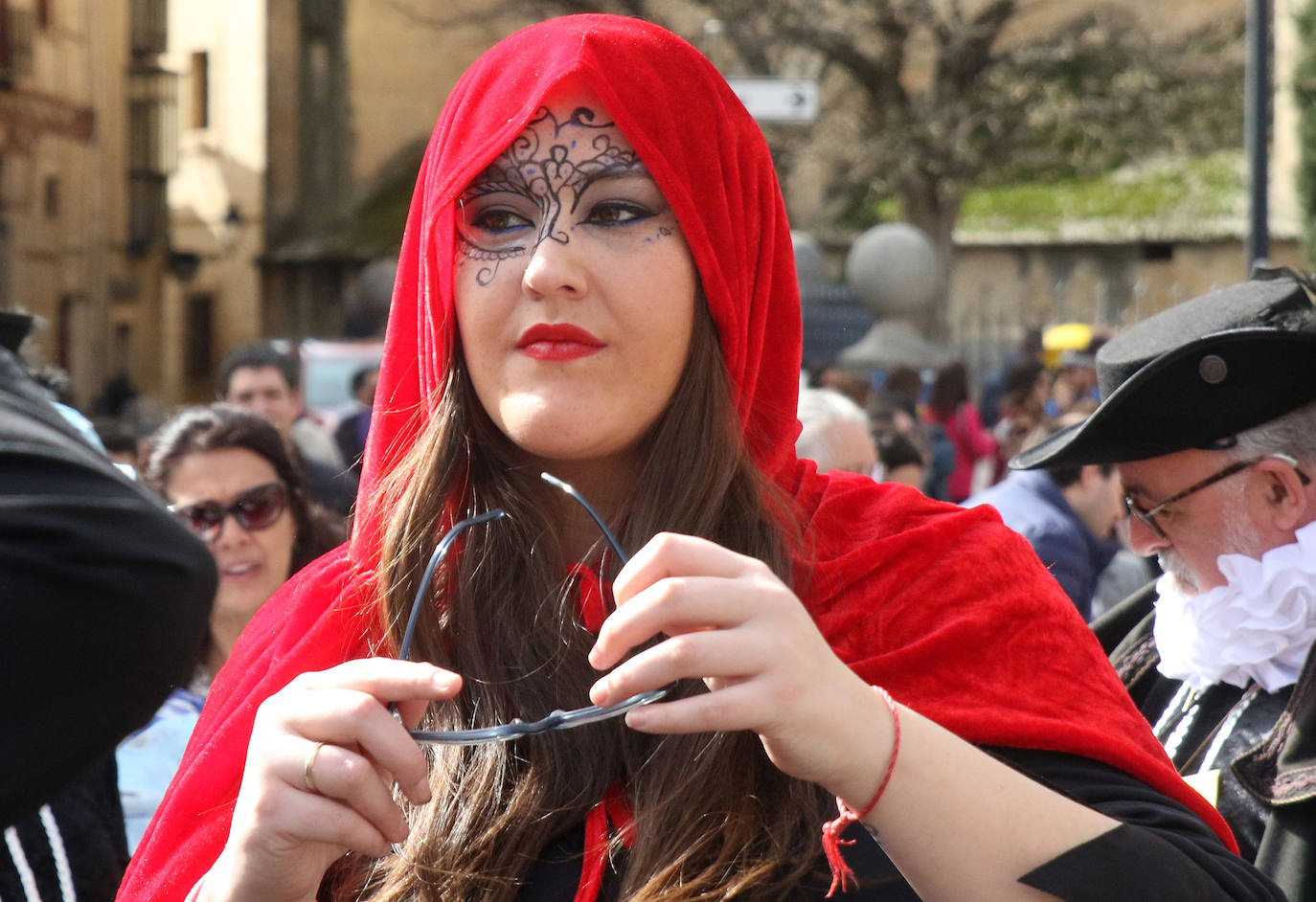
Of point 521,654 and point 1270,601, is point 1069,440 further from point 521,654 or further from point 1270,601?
point 521,654

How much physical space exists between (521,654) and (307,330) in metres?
26.1

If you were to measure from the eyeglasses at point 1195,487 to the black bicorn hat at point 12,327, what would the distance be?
227 centimetres

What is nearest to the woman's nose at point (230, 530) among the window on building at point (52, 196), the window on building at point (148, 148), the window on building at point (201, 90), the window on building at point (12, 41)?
the window on building at point (12, 41)

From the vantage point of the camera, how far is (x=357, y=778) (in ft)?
5.04

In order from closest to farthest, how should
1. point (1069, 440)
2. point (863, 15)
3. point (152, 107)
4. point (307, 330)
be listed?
point (1069, 440) < point (863, 15) < point (152, 107) < point (307, 330)

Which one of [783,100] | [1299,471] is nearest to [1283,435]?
[1299,471]

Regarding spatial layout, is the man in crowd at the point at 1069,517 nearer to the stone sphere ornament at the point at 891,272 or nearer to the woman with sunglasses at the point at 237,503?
the woman with sunglasses at the point at 237,503

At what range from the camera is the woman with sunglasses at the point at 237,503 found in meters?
4.14

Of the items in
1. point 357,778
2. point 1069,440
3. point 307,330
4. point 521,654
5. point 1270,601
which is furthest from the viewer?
point 307,330

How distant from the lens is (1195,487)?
3.00 m

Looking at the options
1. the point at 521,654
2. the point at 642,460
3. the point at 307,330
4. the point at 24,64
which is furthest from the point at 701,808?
the point at 307,330

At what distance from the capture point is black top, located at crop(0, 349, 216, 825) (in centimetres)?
128

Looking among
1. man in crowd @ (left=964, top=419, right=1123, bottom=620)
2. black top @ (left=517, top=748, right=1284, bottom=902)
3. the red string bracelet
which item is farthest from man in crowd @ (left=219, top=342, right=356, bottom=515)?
the red string bracelet

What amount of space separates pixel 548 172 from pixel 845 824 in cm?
89
